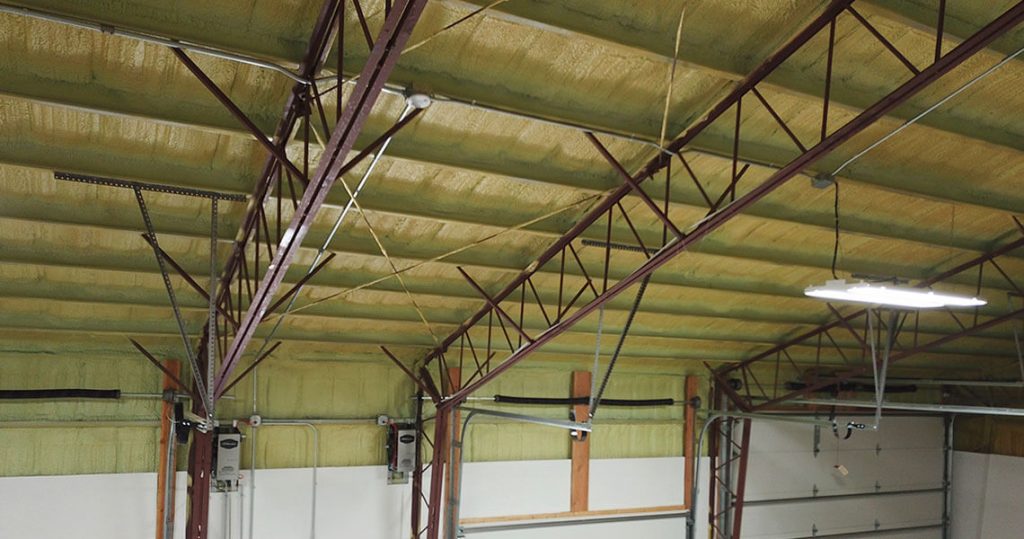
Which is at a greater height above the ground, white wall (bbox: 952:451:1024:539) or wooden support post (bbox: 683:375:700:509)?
wooden support post (bbox: 683:375:700:509)

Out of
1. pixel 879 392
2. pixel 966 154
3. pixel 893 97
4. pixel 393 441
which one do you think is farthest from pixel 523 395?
pixel 893 97

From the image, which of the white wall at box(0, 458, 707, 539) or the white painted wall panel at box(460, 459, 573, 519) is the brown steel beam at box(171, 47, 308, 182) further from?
the white painted wall panel at box(460, 459, 573, 519)

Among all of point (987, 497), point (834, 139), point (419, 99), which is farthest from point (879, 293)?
point (987, 497)

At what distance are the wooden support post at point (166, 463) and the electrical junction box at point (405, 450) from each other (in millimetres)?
3132

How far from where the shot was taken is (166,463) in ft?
34.1

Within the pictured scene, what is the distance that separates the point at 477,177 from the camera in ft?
26.0

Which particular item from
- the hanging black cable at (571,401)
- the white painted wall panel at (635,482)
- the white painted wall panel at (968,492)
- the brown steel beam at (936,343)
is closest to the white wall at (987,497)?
the white painted wall panel at (968,492)

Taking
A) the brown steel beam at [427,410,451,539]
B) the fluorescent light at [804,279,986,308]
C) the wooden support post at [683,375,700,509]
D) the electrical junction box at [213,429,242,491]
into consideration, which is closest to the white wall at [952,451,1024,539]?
the wooden support post at [683,375,700,509]

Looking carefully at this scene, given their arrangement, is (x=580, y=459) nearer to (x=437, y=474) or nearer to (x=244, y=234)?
(x=437, y=474)

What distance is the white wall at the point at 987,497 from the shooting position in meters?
15.9

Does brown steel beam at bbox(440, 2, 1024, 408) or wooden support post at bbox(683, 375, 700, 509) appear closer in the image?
brown steel beam at bbox(440, 2, 1024, 408)

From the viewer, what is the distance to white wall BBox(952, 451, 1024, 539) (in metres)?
15.9

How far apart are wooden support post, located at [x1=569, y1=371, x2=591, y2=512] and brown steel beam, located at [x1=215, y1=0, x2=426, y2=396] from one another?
7.12m

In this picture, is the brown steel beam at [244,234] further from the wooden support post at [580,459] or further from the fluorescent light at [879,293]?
the wooden support post at [580,459]
